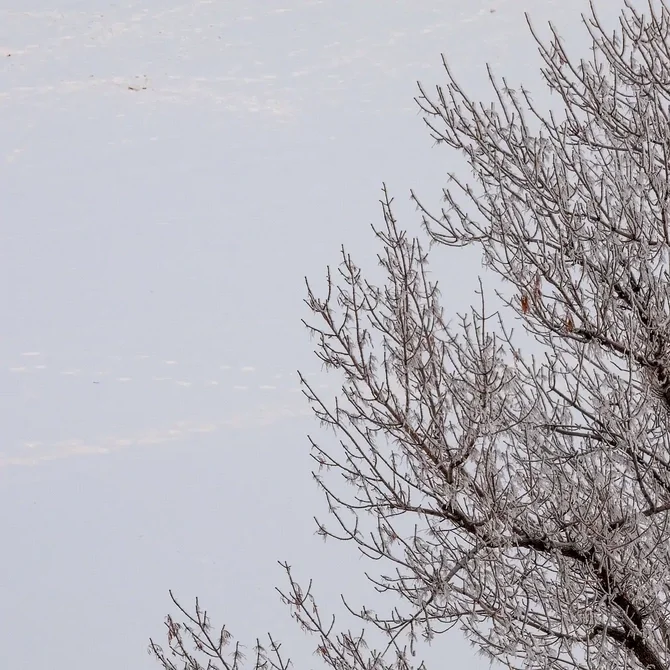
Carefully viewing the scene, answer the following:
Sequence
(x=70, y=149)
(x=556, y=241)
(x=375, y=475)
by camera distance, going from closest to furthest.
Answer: (x=375, y=475), (x=556, y=241), (x=70, y=149)

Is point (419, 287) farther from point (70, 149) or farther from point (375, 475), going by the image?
point (70, 149)

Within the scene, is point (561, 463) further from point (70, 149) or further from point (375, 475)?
point (70, 149)

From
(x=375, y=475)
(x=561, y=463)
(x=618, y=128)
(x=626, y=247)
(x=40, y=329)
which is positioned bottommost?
(x=561, y=463)

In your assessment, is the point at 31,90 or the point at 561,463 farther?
the point at 31,90

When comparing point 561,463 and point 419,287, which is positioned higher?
point 419,287

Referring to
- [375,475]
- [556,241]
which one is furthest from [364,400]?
[556,241]

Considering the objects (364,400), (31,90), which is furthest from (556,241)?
(31,90)

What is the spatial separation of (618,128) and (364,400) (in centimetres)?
196

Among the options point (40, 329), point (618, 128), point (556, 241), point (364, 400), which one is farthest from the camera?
point (40, 329)

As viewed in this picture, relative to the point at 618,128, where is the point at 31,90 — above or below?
above

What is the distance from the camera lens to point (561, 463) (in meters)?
3.63

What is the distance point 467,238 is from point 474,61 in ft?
33.6

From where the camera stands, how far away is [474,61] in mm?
13953

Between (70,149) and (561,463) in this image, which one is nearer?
(561,463)
